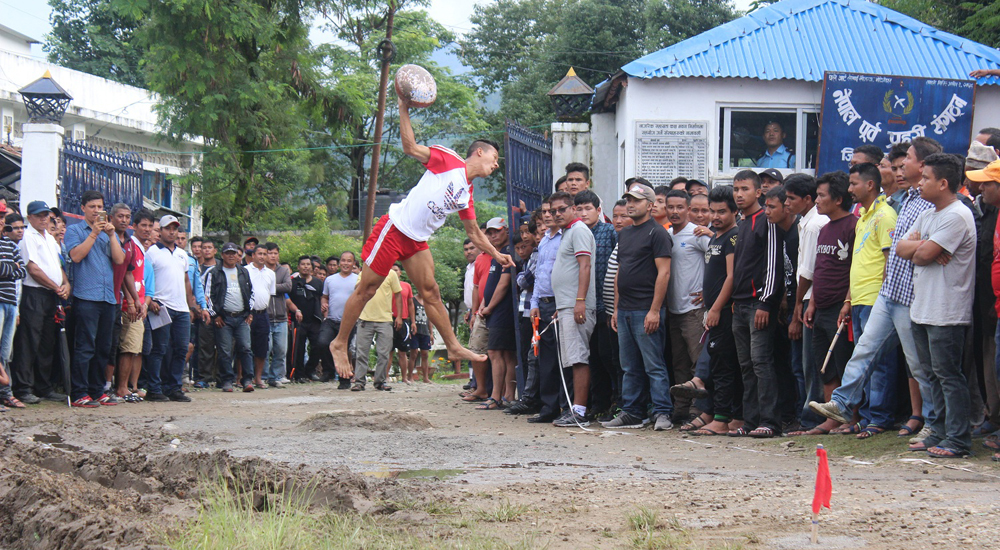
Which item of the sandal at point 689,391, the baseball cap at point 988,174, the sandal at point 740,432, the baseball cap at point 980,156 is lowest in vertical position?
the sandal at point 740,432

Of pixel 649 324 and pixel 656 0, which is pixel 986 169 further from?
pixel 656 0

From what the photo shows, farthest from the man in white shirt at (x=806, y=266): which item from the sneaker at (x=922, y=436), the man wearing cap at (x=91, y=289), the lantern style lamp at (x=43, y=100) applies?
the lantern style lamp at (x=43, y=100)

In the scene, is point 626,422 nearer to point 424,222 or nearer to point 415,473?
point 424,222

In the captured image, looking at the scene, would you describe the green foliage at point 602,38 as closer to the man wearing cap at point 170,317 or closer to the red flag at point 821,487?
the man wearing cap at point 170,317

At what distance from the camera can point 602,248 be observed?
31.2 feet

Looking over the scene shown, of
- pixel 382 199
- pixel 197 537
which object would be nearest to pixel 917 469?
pixel 197 537

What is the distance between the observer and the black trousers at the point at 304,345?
53.9 feet

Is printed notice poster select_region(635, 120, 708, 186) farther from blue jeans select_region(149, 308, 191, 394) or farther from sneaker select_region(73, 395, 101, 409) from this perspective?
sneaker select_region(73, 395, 101, 409)

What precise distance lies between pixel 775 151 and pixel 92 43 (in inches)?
1640

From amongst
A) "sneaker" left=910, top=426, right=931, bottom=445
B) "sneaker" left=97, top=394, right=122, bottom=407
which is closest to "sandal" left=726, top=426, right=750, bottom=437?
"sneaker" left=910, top=426, right=931, bottom=445

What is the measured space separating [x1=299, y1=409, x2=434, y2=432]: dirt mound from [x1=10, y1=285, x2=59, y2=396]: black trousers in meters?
3.45

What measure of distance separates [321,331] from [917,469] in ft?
36.2

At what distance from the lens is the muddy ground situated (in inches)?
163

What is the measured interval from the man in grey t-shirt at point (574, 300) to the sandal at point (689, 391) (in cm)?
120
